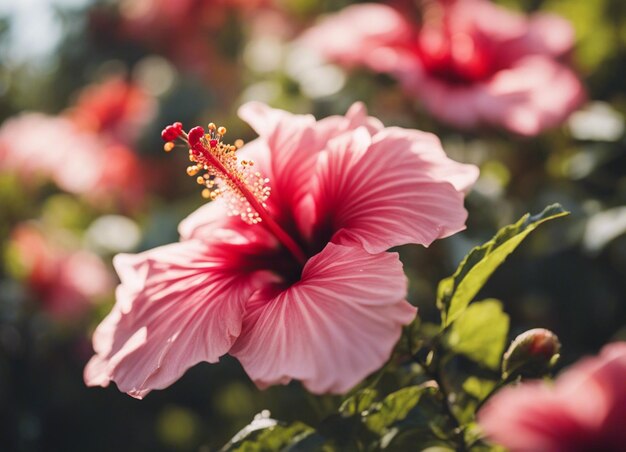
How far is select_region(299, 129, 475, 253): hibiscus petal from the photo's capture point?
1161mm

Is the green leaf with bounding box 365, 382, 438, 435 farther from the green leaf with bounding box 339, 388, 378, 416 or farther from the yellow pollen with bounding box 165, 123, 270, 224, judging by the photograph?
the yellow pollen with bounding box 165, 123, 270, 224

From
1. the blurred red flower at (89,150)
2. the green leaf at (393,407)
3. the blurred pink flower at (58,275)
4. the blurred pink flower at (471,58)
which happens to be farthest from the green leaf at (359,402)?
the blurred red flower at (89,150)

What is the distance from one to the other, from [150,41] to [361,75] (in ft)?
4.53

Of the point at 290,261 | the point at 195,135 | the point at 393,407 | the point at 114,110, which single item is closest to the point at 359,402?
the point at 393,407

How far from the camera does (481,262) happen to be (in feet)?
3.45

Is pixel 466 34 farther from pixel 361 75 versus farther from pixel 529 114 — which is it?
pixel 529 114

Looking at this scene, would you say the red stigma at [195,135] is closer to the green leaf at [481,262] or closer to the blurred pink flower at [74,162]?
the green leaf at [481,262]

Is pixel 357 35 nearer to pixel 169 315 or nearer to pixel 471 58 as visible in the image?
pixel 471 58

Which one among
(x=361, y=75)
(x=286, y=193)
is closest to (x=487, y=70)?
(x=361, y=75)

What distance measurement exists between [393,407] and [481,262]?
0.81ft

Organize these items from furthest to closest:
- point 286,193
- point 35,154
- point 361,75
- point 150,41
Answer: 1. point 150,41
2. point 35,154
3. point 361,75
4. point 286,193

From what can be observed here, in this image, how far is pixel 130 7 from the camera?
3.38m

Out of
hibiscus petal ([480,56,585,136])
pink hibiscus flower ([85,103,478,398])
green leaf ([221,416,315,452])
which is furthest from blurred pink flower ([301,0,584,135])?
green leaf ([221,416,315,452])

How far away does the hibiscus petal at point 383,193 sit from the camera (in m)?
1.16
